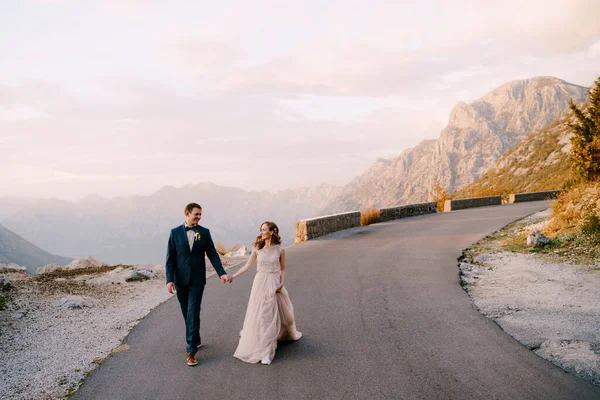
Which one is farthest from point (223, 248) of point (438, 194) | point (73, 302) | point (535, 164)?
point (535, 164)

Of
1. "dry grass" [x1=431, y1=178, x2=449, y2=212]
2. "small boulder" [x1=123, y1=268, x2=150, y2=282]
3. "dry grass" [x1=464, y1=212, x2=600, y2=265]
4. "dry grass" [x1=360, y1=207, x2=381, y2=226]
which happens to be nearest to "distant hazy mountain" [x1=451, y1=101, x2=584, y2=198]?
"dry grass" [x1=431, y1=178, x2=449, y2=212]

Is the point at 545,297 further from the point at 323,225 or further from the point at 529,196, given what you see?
the point at 529,196

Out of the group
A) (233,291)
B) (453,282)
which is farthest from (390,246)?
(233,291)

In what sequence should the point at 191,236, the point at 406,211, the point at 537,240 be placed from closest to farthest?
1. the point at 191,236
2. the point at 537,240
3. the point at 406,211

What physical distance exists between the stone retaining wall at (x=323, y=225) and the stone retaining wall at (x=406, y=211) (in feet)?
9.09

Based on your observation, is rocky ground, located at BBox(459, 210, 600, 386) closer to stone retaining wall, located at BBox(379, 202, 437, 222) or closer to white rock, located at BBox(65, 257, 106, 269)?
stone retaining wall, located at BBox(379, 202, 437, 222)

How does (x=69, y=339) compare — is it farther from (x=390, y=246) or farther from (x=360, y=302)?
(x=390, y=246)

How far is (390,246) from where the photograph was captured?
14328 millimetres

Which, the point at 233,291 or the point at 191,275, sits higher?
the point at 191,275

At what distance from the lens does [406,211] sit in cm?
2641

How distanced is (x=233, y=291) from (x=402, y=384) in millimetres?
5372

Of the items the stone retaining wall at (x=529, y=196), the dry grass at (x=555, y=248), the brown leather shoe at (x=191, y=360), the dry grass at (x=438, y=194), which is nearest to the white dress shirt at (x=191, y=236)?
the brown leather shoe at (x=191, y=360)

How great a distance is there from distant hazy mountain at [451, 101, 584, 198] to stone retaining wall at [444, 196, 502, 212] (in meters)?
36.5

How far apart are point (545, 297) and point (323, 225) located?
1158 centimetres
